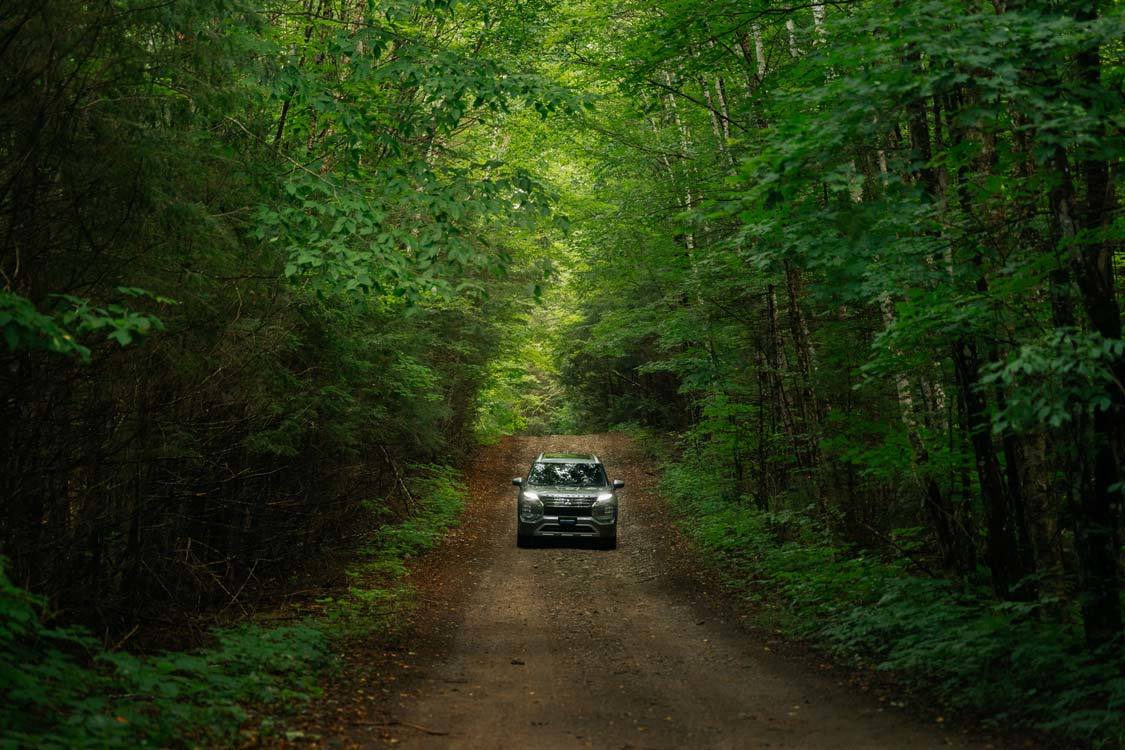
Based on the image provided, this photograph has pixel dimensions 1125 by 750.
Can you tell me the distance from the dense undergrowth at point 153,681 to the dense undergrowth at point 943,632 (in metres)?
5.19

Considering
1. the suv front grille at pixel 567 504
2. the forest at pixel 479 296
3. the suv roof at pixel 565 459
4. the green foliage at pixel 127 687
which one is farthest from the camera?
the suv roof at pixel 565 459

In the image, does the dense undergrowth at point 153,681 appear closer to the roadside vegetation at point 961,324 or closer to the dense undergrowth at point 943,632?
the dense undergrowth at point 943,632

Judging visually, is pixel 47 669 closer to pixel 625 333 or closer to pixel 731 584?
pixel 731 584

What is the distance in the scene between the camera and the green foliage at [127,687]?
4.64 metres

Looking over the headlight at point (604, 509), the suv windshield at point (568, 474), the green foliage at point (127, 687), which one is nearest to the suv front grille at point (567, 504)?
the headlight at point (604, 509)

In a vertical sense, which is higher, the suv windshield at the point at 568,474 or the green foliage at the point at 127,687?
the suv windshield at the point at 568,474

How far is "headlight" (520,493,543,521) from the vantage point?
15.9 metres

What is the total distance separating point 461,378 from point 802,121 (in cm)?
1989

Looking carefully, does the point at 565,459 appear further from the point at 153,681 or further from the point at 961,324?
the point at 153,681

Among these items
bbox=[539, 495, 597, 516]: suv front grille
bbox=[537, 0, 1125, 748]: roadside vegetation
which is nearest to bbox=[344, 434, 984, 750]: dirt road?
bbox=[537, 0, 1125, 748]: roadside vegetation

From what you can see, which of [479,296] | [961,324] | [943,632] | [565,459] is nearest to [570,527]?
[565,459]

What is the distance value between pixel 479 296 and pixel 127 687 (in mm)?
5188

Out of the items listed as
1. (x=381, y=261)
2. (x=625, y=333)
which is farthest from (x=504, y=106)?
(x=625, y=333)

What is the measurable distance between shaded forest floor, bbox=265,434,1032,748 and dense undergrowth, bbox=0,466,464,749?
1.04ft
